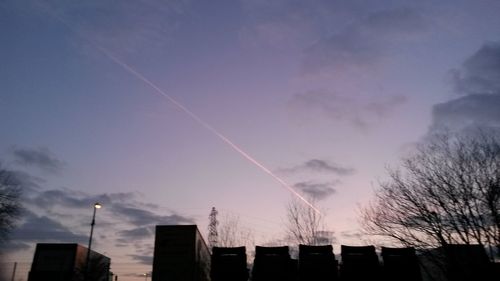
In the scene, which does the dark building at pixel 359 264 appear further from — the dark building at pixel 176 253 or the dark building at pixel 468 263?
the dark building at pixel 176 253

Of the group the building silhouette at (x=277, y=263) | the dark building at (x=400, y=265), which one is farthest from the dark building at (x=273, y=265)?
the dark building at (x=400, y=265)

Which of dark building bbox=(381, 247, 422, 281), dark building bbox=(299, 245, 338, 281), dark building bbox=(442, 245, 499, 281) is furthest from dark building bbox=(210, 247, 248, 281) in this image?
dark building bbox=(442, 245, 499, 281)

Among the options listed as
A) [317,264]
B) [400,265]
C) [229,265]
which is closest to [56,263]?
[229,265]

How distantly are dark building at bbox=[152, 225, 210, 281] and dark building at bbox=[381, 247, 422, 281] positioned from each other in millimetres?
6373

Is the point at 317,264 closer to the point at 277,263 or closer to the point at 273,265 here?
the point at 277,263

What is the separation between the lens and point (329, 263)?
14.3m

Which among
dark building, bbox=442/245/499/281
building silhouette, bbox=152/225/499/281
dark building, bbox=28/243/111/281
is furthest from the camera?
dark building, bbox=28/243/111/281

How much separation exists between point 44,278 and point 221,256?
26.4ft

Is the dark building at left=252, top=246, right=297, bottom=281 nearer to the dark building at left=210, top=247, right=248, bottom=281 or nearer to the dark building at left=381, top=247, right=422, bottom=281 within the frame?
the dark building at left=210, top=247, right=248, bottom=281

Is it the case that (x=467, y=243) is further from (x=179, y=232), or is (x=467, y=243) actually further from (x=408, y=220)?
(x=179, y=232)

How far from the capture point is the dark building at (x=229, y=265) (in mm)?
14148

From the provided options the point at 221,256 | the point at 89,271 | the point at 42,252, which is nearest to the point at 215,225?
the point at 89,271

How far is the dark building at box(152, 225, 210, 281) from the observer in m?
13.7

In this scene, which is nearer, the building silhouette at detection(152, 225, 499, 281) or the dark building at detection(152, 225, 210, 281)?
the dark building at detection(152, 225, 210, 281)
